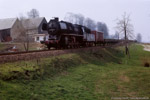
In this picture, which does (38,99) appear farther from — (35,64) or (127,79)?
(127,79)

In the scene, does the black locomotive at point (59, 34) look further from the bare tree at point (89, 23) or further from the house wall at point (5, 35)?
the bare tree at point (89, 23)

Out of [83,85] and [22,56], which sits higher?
[22,56]

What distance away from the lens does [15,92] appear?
7234mm

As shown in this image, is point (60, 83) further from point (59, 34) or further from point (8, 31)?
point (8, 31)

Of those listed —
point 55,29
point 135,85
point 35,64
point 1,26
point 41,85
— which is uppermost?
point 1,26

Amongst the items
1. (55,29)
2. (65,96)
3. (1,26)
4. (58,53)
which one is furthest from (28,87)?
(1,26)

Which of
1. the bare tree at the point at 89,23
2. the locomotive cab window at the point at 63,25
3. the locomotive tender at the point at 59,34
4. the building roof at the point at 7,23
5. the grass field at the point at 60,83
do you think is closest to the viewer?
the grass field at the point at 60,83

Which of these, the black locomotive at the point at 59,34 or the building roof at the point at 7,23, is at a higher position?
the building roof at the point at 7,23

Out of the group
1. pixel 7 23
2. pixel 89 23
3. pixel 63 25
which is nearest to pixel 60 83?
pixel 63 25

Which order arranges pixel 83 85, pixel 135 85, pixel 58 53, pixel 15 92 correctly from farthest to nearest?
1. pixel 58 53
2. pixel 135 85
3. pixel 83 85
4. pixel 15 92

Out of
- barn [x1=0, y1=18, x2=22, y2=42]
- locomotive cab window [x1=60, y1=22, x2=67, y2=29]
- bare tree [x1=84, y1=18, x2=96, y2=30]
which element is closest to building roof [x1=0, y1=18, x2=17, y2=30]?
barn [x1=0, y1=18, x2=22, y2=42]

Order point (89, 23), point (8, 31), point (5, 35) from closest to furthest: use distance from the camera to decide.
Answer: point (8, 31) < point (5, 35) < point (89, 23)

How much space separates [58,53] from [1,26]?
3751 centimetres

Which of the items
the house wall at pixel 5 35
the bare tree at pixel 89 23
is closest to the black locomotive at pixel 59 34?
the house wall at pixel 5 35
